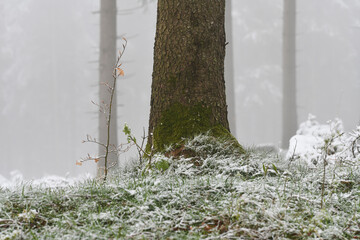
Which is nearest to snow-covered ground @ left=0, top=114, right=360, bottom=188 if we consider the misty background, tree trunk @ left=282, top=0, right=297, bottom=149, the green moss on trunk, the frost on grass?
the frost on grass

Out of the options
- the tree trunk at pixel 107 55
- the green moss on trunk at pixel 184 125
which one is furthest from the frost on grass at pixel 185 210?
the tree trunk at pixel 107 55

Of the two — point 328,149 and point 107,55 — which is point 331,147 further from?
point 107,55

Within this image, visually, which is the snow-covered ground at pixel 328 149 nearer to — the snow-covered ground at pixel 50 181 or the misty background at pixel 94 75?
the snow-covered ground at pixel 50 181

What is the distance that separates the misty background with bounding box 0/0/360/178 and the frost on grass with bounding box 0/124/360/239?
101 feet

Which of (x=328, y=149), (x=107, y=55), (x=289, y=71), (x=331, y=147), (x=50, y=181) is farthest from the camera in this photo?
(x=289, y=71)

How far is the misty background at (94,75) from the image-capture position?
3316 centimetres

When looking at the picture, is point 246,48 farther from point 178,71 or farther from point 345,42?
point 178,71

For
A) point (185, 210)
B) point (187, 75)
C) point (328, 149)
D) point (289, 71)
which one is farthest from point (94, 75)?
point (185, 210)

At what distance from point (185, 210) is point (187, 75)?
6.04 feet

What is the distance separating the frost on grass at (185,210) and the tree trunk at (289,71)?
465 inches

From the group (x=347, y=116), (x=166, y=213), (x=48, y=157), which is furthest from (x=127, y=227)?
(x=347, y=116)

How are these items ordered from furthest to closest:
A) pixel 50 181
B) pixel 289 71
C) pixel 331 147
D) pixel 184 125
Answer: pixel 289 71
pixel 50 181
pixel 331 147
pixel 184 125

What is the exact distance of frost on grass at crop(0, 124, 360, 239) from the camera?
2041 millimetres

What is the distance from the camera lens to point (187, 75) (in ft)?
12.5
